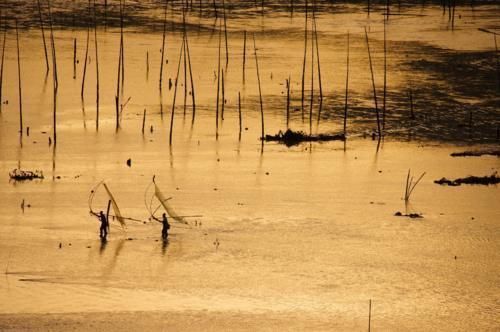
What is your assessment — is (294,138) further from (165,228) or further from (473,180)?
(165,228)

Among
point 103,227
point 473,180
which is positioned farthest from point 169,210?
point 473,180

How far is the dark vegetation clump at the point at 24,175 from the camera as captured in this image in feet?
23.4

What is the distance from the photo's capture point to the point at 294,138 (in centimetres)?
845

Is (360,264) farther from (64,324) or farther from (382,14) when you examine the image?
(382,14)

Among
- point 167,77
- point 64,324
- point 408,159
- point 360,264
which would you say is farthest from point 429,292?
point 167,77

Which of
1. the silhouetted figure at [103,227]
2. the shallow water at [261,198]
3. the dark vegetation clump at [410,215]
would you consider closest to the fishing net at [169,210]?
the shallow water at [261,198]

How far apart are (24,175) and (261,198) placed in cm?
138

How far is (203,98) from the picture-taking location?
994cm

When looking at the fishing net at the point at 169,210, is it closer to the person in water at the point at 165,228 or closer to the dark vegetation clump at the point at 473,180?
the person in water at the point at 165,228

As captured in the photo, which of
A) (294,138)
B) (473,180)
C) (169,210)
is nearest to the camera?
(169,210)

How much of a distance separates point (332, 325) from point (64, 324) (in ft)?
3.20

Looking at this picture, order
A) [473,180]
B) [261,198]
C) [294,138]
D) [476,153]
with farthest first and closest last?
[294,138] < [476,153] < [473,180] < [261,198]

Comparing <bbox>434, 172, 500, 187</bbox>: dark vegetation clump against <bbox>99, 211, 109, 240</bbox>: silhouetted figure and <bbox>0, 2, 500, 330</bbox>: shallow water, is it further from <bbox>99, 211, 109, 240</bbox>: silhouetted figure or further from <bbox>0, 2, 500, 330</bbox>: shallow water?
<bbox>99, 211, 109, 240</bbox>: silhouetted figure

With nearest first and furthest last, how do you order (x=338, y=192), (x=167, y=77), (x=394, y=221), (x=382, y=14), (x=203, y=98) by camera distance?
(x=394, y=221), (x=338, y=192), (x=203, y=98), (x=167, y=77), (x=382, y=14)
